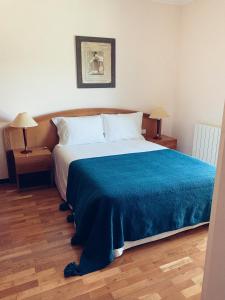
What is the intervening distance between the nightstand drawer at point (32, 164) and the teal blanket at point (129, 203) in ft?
2.42

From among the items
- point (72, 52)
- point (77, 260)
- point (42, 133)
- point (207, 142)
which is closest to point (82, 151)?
point (42, 133)

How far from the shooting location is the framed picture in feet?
11.1

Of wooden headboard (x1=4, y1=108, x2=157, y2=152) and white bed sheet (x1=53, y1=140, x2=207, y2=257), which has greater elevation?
wooden headboard (x1=4, y1=108, x2=157, y2=152)

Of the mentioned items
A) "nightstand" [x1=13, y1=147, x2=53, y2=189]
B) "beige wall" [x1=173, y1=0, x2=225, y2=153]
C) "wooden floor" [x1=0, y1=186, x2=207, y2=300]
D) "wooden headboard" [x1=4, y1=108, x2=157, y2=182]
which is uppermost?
"beige wall" [x1=173, y1=0, x2=225, y2=153]

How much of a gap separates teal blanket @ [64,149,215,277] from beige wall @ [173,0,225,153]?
1.46 m

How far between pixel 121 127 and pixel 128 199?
180cm

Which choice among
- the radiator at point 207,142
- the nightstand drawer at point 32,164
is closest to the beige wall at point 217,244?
the nightstand drawer at point 32,164

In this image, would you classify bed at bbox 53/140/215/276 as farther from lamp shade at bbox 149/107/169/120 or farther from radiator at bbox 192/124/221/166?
lamp shade at bbox 149/107/169/120

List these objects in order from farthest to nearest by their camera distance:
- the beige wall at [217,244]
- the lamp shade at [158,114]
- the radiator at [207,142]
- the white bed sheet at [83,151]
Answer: the lamp shade at [158,114]
the radiator at [207,142]
the white bed sheet at [83,151]
the beige wall at [217,244]

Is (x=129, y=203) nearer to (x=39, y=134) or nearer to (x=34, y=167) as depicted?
(x=34, y=167)

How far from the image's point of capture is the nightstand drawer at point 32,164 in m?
2.94

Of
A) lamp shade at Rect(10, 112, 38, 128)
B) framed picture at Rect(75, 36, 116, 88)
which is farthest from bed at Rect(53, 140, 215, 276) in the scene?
framed picture at Rect(75, 36, 116, 88)

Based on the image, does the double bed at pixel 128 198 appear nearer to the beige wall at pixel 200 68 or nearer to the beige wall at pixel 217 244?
the beige wall at pixel 217 244

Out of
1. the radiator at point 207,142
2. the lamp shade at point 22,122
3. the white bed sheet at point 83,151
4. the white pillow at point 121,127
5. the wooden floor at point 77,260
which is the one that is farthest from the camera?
the white pillow at point 121,127
